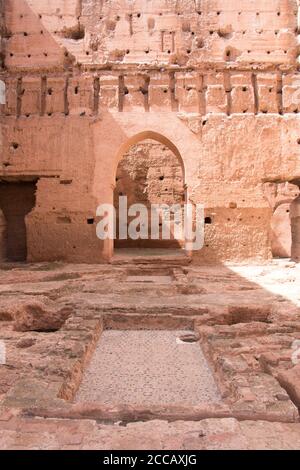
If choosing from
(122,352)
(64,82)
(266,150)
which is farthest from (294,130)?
(122,352)

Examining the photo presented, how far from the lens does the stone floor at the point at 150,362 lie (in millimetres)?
2189

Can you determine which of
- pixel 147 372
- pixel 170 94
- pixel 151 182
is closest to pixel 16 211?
pixel 151 182

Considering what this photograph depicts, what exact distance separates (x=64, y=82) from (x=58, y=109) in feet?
2.14

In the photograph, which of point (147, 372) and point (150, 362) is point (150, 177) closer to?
point (150, 362)

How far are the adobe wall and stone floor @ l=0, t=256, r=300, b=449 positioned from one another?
2215mm

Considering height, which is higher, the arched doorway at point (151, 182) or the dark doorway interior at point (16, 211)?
the arched doorway at point (151, 182)

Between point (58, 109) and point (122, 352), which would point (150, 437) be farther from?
point (58, 109)

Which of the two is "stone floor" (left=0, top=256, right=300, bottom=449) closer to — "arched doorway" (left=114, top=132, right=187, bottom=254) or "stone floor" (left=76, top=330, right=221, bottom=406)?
"stone floor" (left=76, top=330, right=221, bottom=406)

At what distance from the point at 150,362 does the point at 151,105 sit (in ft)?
23.0

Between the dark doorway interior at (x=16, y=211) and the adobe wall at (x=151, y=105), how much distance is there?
1920 mm

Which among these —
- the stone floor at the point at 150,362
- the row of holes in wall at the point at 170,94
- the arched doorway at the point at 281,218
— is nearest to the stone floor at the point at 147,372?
the stone floor at the point at 150,362

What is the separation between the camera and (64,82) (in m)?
9.69

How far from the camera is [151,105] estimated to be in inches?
377

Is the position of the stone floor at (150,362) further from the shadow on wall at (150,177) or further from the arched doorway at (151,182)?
the shadow on wall at (150,177)
